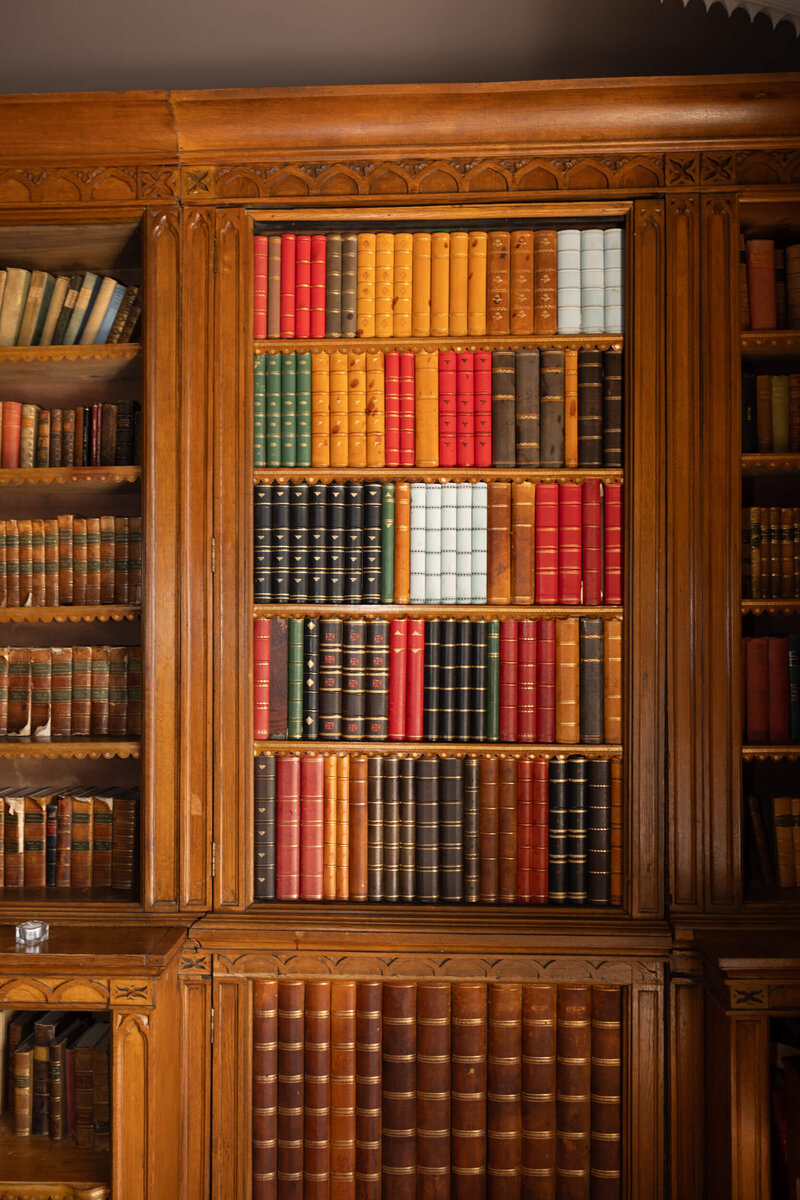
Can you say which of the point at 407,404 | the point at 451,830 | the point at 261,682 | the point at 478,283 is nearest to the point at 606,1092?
the point at 451,830

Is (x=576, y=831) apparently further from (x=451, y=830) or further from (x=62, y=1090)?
(x=62, y=1090)

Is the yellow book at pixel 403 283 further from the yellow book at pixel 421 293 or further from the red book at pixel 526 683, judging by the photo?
the red book at pixel 526 683

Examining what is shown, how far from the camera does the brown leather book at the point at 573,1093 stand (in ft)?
6.31

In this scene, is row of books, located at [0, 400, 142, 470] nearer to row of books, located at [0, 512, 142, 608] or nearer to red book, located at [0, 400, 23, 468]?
red book, located at [0, 400, 23, 468]

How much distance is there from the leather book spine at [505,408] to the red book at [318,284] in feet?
1.45

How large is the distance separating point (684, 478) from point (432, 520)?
60cm

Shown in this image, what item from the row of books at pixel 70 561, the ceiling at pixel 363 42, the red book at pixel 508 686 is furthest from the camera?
the ceiling at pixel 363 42

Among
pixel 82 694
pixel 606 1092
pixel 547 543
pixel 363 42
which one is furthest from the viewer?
pixel 363 42

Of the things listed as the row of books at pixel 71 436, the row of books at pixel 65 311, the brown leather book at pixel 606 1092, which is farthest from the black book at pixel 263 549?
the brown leather book at pixel 606 1092

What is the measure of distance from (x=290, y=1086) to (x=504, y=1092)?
500 millimetres

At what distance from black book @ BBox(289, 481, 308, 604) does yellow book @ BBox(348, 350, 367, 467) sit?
15 cm

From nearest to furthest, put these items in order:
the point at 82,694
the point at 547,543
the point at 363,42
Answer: the point at 547,543, the point at 82,694, the point at 363,42

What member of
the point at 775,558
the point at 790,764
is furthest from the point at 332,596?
the point at 790,764

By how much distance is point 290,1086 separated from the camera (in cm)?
197
